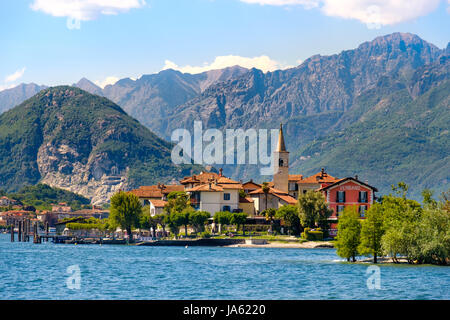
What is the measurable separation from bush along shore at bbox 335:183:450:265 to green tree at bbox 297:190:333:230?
49.1m

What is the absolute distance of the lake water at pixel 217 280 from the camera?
52.1 metres

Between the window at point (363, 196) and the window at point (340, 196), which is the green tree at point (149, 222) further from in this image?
the window at point (363, 196)

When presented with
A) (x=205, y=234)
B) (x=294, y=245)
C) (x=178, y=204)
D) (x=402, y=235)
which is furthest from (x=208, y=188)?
(x=402, y=235)

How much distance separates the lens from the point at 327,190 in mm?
145375

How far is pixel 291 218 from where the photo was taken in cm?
13912

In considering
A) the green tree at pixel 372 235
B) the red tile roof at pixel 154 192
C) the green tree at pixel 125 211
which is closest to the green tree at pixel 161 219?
the green tree at pixel 125 211

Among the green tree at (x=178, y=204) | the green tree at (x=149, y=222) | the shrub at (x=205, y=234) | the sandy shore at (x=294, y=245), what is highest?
the green tree at (x=178, y=204)

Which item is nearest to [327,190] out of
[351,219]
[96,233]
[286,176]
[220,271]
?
[286,176]

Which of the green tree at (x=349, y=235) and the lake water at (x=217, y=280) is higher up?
the green tree at (x=349, y=235)

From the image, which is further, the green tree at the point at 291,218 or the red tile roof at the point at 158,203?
the red tile roof at the point at 158,203

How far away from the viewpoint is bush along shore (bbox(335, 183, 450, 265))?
75000 mm

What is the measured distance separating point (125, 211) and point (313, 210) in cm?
3564

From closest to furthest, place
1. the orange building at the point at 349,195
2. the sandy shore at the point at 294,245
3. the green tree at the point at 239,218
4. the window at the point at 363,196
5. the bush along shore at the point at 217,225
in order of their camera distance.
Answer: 1. the sandy shore at the point at 294,245
2. the bush along shore at the point at 217,225
3. the green tree at the point at 239,218
4. the orange building at the point at 349,195
5. the window at the point at 363,196
